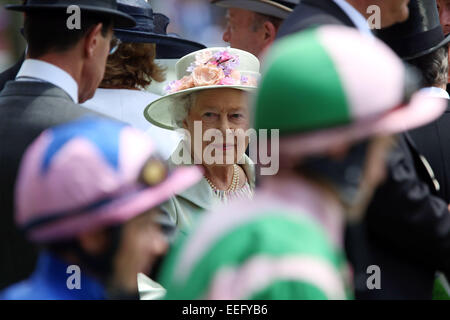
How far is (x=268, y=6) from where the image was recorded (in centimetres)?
470

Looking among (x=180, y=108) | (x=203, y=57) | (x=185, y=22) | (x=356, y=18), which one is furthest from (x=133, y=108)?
(x=185, y=22)

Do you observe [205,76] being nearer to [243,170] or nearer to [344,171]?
[243,170]

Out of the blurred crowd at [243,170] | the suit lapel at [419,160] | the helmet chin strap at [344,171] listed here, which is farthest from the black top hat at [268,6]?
the helmet chin strap at [344,171]

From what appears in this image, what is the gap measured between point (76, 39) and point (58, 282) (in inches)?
56.2

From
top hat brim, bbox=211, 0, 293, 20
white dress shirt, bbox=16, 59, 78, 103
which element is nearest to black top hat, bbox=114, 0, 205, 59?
top hat brim, bbox=211, 0, 293, 20

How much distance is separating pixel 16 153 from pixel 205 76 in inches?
61.2

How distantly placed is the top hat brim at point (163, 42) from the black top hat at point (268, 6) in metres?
0.41

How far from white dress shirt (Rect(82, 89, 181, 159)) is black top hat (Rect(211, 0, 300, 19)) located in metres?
0.75

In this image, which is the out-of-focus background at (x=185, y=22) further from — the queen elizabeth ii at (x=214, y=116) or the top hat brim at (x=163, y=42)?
the queen elizabeth ii at (x=214, y=116)

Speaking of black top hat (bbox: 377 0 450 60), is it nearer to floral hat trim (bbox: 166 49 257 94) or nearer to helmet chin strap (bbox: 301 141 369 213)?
floral hat trim (bbox: 166 49 257 94)

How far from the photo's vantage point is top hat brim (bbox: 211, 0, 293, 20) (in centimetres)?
466

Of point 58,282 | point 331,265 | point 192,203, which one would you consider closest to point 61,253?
point 58,282

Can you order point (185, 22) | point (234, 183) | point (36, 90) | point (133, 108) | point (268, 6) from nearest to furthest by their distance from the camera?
point (36, 90)
point (234, 183)
point (133, 108)
point (268, 6)
point (185, 22)
